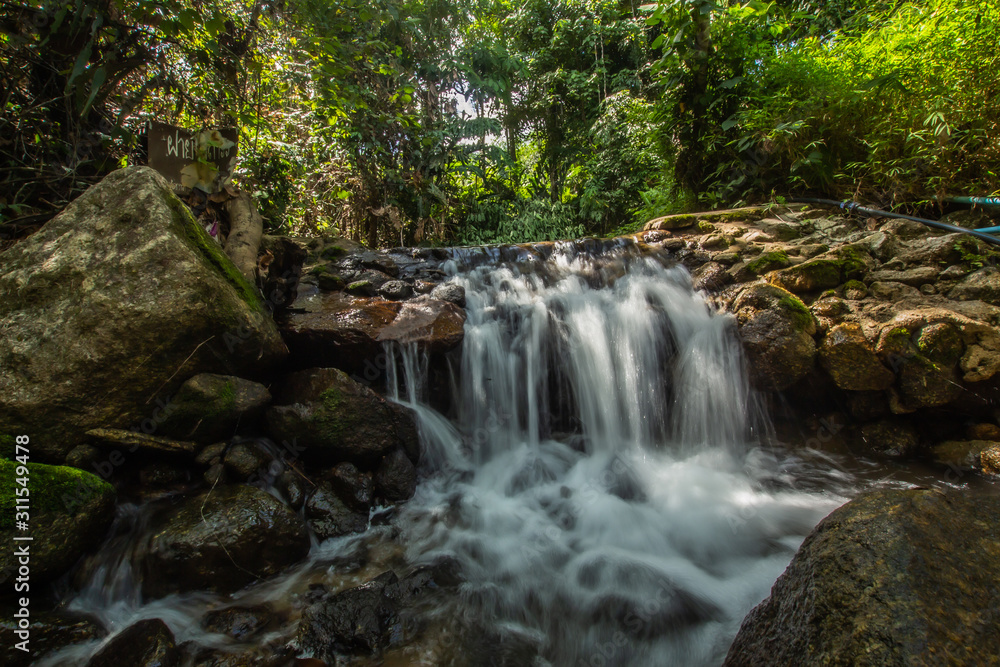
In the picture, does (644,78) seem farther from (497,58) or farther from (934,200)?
(934,200)

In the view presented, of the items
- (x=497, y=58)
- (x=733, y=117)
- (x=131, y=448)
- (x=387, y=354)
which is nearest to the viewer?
(x=131, y=448)

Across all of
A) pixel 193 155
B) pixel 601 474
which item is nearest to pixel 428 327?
pixel 601 474

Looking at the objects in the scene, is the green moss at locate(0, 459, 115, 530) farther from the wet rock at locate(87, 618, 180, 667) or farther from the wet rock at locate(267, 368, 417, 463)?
the wet rock at locate(267, 368, 417, 463)

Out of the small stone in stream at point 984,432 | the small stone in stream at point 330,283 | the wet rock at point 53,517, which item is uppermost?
the small stone in stream at point 330,283

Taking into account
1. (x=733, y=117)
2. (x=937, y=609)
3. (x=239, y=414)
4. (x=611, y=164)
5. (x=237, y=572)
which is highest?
(x=611, y=164)

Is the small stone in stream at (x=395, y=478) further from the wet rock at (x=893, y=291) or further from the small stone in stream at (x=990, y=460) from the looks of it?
the wet rock at (x=893, y=291)

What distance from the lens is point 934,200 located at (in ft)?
16.0

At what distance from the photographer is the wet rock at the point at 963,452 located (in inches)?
142

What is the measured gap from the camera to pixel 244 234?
4.92m

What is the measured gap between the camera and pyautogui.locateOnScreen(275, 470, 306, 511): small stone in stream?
3.38 m

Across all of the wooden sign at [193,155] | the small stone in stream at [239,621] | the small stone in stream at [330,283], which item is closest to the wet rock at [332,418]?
the small stone in stream at [239,621]

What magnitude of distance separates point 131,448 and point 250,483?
81cm

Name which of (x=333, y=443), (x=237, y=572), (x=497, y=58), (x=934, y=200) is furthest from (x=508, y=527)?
(x=497, y=58)

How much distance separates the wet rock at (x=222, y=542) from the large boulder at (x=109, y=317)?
801 mm
